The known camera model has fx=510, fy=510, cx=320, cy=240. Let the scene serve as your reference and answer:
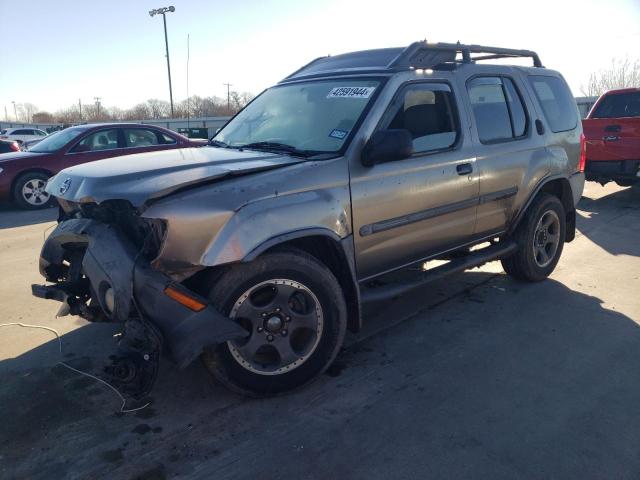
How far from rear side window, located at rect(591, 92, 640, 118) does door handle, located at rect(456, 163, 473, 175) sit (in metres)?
7.96

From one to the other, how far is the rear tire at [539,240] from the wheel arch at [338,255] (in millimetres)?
2286

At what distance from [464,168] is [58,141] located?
9101mm

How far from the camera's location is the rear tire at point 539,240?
4922 millimetres

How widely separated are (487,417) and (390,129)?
190 cm

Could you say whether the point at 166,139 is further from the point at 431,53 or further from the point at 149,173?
the point at 149,173

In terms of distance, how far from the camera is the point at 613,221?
793 cm

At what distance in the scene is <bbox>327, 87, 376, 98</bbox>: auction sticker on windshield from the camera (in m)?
3.68

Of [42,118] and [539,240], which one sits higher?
[42,118]

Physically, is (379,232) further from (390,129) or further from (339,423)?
(339,423)

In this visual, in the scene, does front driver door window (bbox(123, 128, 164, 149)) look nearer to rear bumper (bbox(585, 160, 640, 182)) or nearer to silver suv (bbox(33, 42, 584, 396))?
silver suv (bbox(33, 42, 584, 396))

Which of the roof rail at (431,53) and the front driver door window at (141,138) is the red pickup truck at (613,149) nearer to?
the roof rail at (431,53)

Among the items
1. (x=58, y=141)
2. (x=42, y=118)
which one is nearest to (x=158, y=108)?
(x=42, y=118)

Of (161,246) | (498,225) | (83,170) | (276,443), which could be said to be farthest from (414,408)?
(83,170)

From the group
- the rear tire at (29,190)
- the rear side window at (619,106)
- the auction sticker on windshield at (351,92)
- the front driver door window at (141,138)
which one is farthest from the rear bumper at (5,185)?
the rear side window at (619,106)
